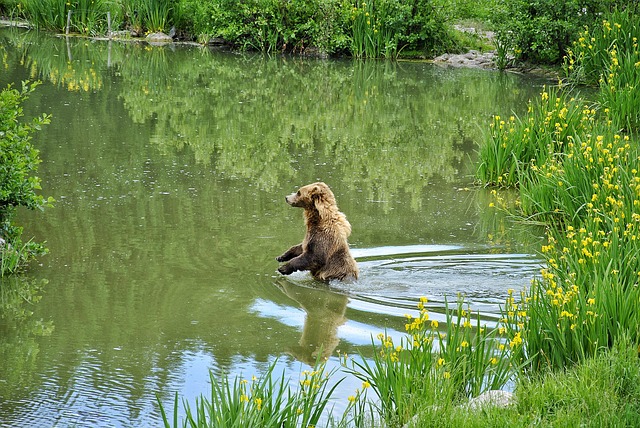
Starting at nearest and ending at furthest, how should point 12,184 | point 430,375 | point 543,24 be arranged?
point 430,375 < point 12,184 < point 543,24

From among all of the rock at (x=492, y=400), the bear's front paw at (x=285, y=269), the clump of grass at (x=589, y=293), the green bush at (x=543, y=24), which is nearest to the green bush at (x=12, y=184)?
the bear's front paw at (x=285, y=269)

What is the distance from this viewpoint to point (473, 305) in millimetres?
8047

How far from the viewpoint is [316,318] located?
25.7ft

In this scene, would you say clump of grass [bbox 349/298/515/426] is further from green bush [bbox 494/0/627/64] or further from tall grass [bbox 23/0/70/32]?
tall grass [bbox 23/0/70/32]

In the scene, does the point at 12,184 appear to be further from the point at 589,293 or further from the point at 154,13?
the point at 154,13

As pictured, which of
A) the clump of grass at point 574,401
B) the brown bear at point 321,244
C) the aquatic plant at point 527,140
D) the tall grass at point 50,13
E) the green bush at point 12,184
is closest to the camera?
the clump of grass at point 574,401

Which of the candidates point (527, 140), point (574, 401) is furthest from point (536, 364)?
point (527, 140)

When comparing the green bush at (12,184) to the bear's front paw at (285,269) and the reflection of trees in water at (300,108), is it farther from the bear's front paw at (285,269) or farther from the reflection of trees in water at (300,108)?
the reflection of trees in water at (300,108)

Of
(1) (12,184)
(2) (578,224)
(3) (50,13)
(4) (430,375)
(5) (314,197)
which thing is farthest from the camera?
(3) (50,13)

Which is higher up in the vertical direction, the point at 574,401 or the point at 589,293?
the point at 589,293

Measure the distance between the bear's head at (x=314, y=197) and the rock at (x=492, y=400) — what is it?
376 centimetres

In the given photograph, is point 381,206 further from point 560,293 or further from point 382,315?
point 560,293

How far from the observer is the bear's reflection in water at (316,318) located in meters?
7.03

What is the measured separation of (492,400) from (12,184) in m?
5.01
